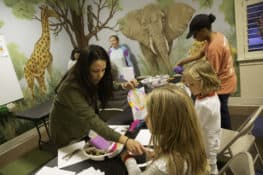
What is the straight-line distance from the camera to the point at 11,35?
369cm


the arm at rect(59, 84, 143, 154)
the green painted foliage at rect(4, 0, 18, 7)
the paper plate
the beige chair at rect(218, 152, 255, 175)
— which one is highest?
the green painted foliage at rect(4, 0, 18, 7)

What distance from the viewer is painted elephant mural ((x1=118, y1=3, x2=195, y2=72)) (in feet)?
12.6

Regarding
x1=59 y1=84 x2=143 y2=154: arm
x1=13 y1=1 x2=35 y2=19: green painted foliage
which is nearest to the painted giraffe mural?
x1=13 y1=1 x2=35 y2=19: green painted foliage

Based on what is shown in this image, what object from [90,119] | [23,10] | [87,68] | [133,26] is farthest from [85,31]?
[90,119]

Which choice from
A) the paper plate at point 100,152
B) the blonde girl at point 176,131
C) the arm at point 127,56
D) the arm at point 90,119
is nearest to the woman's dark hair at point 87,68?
the arm at point 90,119

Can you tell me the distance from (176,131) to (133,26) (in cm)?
364

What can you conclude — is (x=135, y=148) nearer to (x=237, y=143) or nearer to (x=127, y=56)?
(x=237, y=143)

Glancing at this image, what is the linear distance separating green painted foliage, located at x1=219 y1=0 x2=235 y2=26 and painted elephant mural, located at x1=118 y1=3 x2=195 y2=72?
1.51 ft

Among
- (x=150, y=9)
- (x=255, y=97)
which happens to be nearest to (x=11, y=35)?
(x=150, y=9)

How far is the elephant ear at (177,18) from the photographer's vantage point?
149 inches

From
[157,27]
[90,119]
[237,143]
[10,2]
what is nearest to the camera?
[90,119]

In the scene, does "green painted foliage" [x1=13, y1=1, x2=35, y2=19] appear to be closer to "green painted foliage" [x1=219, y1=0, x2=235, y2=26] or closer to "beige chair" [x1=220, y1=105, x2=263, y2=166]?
"green painted foliage" [x1=219, y1=0, x2=235, y2=26]

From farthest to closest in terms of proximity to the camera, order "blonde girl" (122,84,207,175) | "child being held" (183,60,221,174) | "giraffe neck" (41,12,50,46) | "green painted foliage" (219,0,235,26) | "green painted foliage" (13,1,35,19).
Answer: "giraffe neck" (41,12,50,46) < "green painted foliage" (13,1,35,19) < "green painted foliage" (219,0,235,26) < "child being held" (183,60,221,174) < "blonde girl" (122,84,207,175)

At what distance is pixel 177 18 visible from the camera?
3.88 meters
